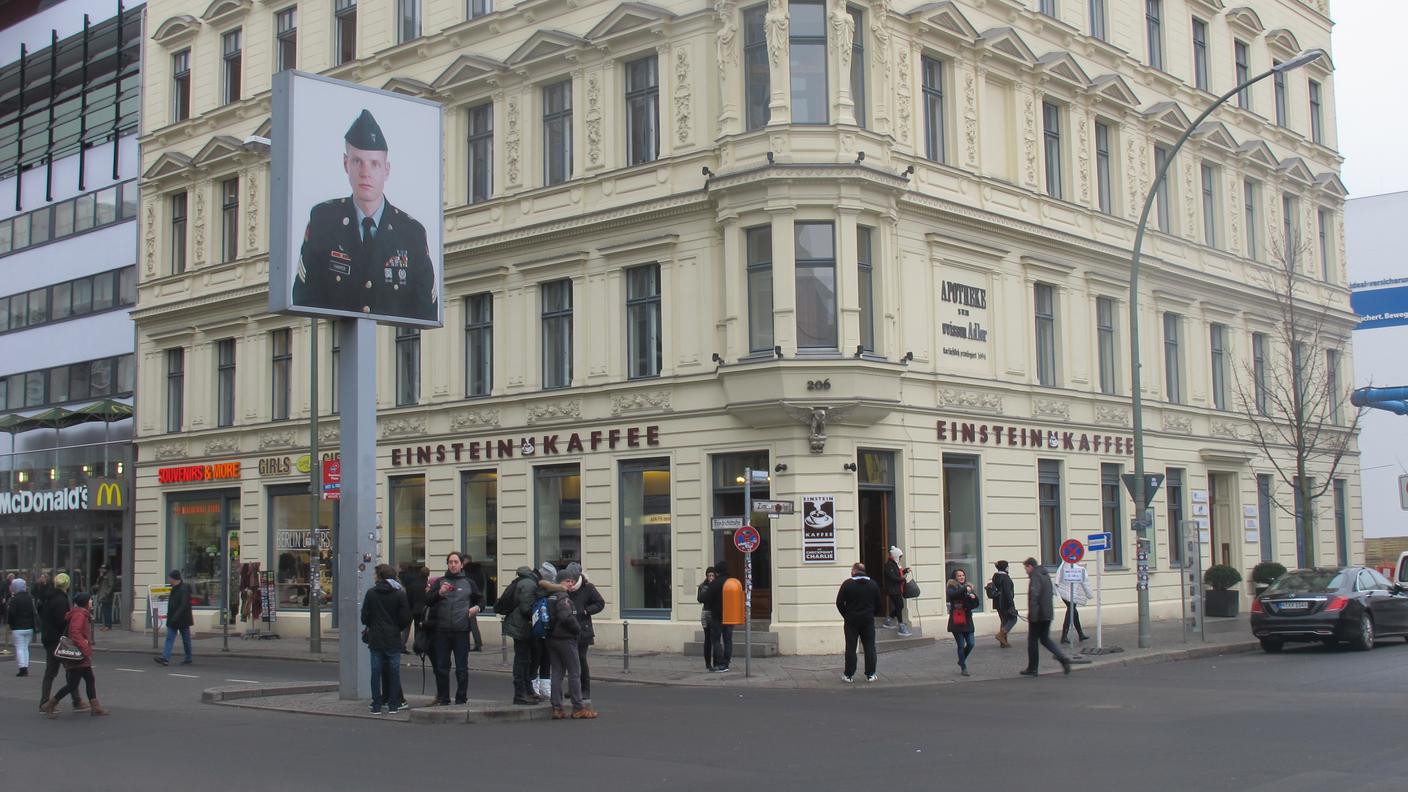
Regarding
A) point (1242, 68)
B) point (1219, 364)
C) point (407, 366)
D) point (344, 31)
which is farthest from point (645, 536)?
point (1242, 68)

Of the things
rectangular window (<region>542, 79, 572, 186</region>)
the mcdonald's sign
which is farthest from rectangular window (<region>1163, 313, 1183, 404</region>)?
the mcdonald's sign

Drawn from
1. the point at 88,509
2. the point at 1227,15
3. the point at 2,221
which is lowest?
the point at 88,509

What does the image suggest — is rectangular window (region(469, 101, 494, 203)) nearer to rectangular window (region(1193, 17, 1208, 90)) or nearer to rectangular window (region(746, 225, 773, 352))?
rectangular window (region(746, 225, 773, 352))

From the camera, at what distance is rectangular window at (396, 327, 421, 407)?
33094mm

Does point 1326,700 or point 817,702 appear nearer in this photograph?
point 1326,700

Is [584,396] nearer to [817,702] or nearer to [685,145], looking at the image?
[685,145]

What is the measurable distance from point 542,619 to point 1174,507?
2252 cm

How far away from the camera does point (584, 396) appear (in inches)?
1158

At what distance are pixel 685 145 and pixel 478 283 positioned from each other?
633 cm

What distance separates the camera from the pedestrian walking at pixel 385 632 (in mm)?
17109

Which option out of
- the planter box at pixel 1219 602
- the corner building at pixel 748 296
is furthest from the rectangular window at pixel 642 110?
the planter box at pixel 1219 602

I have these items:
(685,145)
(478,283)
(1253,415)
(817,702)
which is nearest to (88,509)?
(478,283)

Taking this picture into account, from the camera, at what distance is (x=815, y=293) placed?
2589 cm

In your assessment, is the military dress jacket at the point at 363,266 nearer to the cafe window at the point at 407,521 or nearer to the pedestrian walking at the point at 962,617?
the pedestrian walking at the point at 962,617
